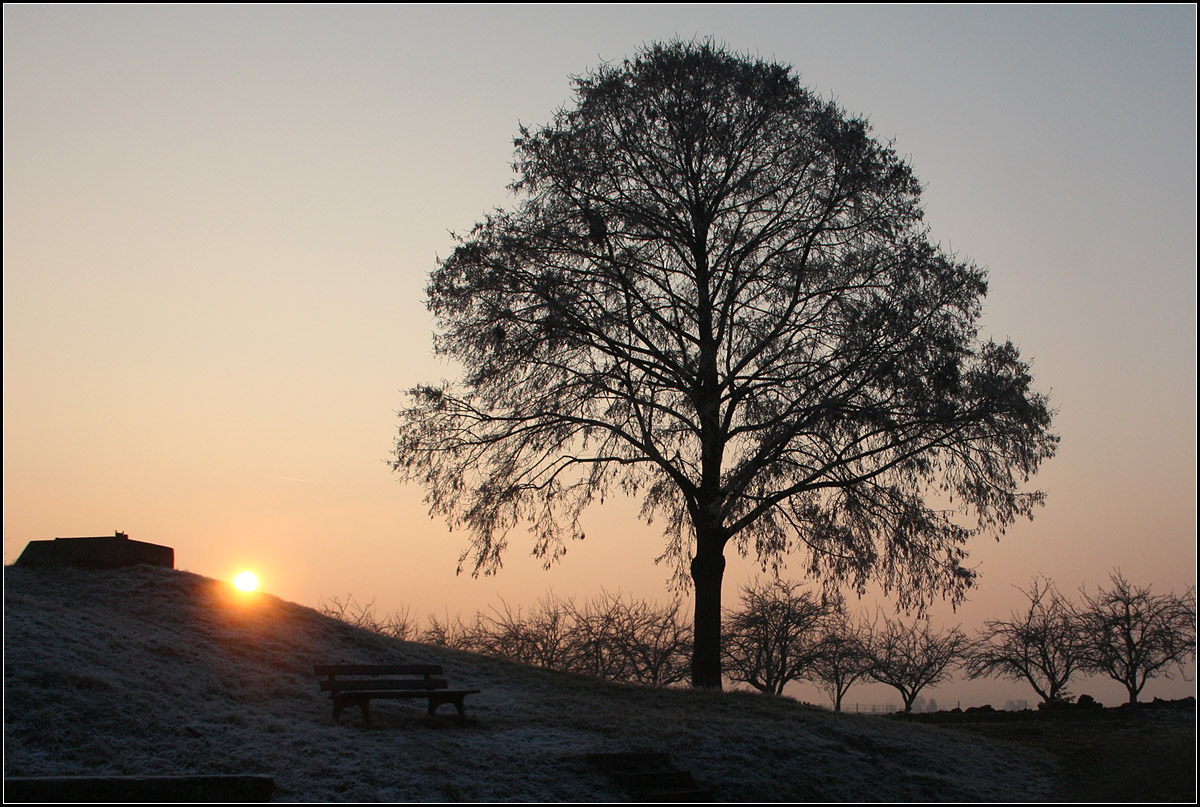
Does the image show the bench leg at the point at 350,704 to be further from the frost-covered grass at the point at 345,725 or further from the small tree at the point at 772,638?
the small tree at the point at 772,638

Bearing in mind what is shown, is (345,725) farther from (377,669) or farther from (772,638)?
(772,638)

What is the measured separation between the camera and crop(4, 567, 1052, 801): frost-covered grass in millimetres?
10422

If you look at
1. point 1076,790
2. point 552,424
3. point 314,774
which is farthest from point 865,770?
point 552,424

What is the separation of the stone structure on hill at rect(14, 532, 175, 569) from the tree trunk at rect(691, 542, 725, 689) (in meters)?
10.4

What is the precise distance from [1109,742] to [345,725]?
1214cm

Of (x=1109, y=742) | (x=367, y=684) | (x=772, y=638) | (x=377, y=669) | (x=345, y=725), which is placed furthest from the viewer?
(x=772, y=638)

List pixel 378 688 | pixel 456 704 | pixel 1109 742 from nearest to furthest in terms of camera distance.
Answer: pixel 378 688 < pixel 456 704 < pixel 1109 742

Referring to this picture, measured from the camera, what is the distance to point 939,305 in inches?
699

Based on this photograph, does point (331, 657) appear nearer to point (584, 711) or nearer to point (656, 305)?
point (584, 711)

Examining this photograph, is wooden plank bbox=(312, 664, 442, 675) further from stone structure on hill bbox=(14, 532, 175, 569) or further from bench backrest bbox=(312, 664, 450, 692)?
stone structure on hill bbox=(14, 532, 175, 569)

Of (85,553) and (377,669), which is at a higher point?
(85,553)

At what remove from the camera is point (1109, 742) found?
52.3 ft

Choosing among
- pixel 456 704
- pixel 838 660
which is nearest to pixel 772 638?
pixel 838 660

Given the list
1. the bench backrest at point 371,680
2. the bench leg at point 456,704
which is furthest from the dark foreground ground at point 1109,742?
the bench backrest at point 371,680
